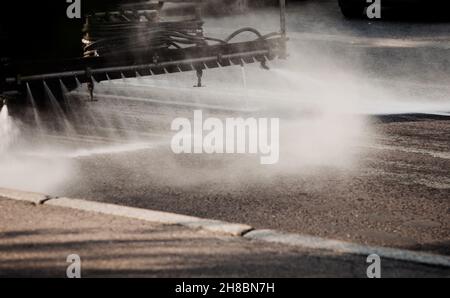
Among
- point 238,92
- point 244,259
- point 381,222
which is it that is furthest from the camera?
point 238,92

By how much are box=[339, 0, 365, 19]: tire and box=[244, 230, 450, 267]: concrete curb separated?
13.8 m

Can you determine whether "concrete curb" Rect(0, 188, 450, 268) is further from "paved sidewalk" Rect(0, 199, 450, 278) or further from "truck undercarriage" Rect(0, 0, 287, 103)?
"truck undercarriage" Rect(0, 0, 287, 103)

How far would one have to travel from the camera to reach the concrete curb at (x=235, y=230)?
503 cm

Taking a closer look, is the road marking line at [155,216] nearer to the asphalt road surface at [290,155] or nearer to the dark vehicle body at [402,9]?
the asphalt road surface at [290,155]

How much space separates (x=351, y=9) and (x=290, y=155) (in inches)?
452

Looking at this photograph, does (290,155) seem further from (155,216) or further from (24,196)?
(24,196)

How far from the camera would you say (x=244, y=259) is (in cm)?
491

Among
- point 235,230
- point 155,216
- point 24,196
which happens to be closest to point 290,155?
point 155,216

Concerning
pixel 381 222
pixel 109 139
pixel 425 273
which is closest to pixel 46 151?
pixel 109 139

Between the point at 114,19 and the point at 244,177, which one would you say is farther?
the point at 114,19

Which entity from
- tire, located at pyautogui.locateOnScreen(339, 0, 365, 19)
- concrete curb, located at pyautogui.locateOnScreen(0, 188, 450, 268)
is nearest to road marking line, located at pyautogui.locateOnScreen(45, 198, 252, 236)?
concrete curb, located at pyautogui.locateOnScreen(0, 188, 450, 268)
